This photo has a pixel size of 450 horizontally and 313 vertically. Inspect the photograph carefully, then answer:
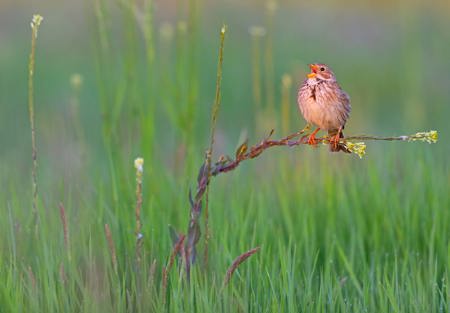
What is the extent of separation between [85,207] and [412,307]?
152 centimetres

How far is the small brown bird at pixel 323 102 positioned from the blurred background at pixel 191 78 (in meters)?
0.45

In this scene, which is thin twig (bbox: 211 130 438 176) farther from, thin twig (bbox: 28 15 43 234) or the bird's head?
the bird's head

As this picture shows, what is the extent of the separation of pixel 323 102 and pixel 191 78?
2.46 ft

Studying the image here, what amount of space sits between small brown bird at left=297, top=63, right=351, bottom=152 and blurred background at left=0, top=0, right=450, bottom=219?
1.49 feet

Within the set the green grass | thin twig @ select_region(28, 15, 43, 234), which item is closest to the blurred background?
the green grass

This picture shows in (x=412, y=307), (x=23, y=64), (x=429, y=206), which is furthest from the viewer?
(x=23, y=64)

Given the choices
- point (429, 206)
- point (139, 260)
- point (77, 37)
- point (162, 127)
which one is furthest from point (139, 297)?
point (77, 37)

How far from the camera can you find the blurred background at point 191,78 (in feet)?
14.7

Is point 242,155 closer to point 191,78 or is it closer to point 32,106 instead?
point 32,106

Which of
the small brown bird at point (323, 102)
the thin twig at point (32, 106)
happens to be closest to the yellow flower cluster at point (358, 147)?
the small brown bird at point (323, 102)

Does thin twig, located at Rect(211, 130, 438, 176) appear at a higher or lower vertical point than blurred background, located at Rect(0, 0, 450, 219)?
lower

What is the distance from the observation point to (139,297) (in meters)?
3.19

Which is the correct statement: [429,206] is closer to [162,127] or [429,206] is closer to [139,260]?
[139,260]

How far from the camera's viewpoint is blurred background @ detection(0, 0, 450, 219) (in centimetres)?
449
